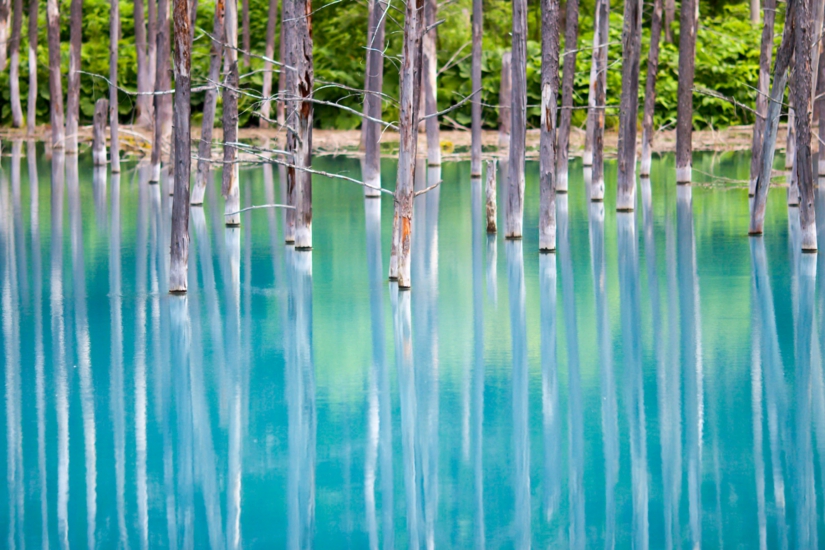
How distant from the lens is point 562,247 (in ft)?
53.2

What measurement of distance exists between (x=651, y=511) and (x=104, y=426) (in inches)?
149

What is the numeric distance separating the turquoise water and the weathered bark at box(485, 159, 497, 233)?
62 centimetres

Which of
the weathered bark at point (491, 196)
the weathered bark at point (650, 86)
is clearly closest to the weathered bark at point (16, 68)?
the weathered bark at point (650, 86)

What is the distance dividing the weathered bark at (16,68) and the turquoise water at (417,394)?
20129 mm

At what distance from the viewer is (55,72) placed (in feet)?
99.5

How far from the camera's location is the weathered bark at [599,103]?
20.3 meters

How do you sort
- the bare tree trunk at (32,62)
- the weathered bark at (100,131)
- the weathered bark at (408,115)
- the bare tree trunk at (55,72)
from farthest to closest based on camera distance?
1. the bare tree trunk at (32,62)
2. the bare tree trunk at (55,72)
3. the weathered bark at (100,131)
4. the weathered bark at (408,115)

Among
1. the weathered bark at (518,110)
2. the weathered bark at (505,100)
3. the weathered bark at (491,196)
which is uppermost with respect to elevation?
the weathered bark at (505,100)

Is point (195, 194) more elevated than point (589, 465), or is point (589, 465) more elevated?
point (195, 194)

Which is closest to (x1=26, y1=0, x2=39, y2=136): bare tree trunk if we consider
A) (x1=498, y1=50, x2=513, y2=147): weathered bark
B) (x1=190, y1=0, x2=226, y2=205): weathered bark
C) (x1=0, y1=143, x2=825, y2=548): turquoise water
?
(x1=498, y1=50, x2=513, y2=147): weathered bark

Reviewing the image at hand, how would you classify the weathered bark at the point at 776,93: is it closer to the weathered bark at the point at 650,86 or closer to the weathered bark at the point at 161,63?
the weathered bark at the point at 650,86

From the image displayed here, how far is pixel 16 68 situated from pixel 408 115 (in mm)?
26818

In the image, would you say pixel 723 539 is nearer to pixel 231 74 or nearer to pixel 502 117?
pixel 231 74

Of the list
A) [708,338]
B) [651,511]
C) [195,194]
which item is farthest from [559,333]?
[195,194]
